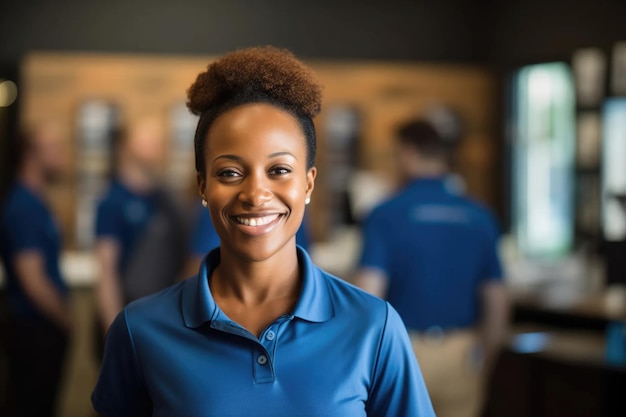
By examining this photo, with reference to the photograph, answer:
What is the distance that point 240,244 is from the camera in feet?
4.00

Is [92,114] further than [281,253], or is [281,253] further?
[92,114]

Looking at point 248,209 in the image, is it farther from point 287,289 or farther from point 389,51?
point 389,51

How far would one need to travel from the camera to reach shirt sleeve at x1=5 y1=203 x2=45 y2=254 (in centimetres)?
425

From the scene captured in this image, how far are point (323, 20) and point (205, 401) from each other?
7.09 meters

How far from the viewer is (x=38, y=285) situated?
13.9 feet

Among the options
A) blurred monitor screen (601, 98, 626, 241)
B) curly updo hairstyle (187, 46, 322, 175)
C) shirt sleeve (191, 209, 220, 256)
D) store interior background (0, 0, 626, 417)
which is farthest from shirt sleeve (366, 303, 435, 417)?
blurred monitor screen (601, 98, 626, 241)

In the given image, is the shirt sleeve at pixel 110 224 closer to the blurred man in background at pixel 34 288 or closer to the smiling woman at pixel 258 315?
the blurred man in background at pixel 34 288

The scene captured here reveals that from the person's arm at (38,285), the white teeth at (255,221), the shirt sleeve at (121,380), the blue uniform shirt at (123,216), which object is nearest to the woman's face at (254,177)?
the white teeth at (255,221)

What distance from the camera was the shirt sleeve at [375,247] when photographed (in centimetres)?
344

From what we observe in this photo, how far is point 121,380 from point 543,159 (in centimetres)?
658

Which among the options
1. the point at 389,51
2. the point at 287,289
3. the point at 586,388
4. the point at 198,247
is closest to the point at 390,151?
the point at 389,51

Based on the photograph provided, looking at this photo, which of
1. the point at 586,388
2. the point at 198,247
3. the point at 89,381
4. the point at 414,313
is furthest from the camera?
the point at 89,381

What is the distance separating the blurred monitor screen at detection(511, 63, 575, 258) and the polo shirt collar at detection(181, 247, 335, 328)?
5.93 m

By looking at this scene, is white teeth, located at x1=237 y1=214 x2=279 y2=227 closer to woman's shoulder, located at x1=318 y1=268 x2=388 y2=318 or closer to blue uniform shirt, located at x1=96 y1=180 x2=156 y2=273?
woman's shoulder, located at x1=318 y1=268 x2=388 y2=318
